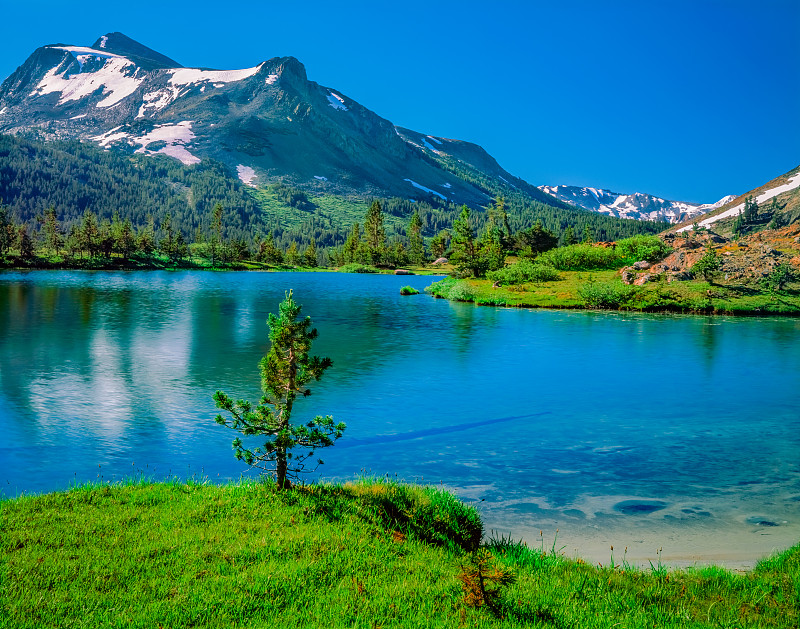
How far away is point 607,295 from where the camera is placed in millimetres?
58906

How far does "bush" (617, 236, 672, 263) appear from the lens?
68.2 meters

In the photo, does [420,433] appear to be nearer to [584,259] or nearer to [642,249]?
[642,249]

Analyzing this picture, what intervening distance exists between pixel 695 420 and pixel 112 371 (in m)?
24.9

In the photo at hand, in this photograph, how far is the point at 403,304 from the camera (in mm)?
64875

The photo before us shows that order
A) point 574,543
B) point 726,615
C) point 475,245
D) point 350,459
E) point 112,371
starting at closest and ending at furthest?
point 726,615, point 574,543, point 350,459, point 112,371, point 475,245

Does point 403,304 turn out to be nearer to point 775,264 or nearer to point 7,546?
point 775,264

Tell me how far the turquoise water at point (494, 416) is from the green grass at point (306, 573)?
243 cm

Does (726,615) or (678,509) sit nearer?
(726,615)

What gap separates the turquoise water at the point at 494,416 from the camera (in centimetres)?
1238

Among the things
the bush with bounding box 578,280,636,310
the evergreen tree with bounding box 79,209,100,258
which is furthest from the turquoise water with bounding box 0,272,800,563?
the evergreen tree with bounding box 79,209,100,258

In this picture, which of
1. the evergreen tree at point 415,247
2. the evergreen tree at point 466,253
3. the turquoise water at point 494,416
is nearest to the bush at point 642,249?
the evergreen tree at point 466,253

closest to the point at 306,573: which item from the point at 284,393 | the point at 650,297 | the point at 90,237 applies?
the point at 284,393

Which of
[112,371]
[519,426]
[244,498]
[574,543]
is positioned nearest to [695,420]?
[519,426]

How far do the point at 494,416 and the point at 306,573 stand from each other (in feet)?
45.9
